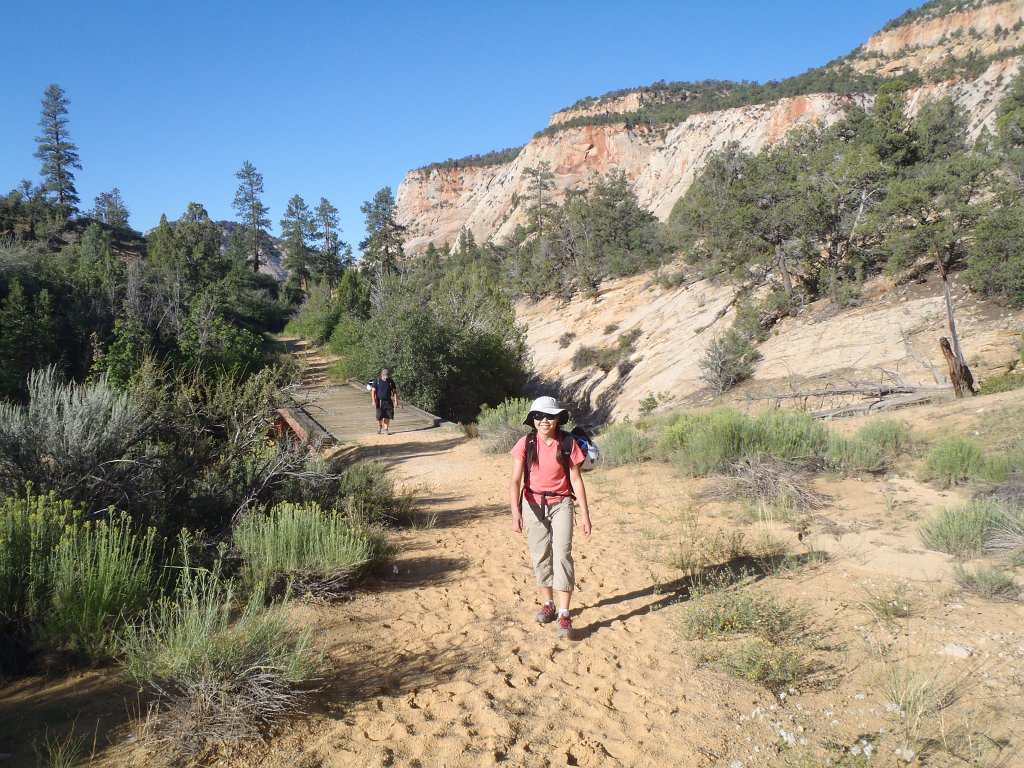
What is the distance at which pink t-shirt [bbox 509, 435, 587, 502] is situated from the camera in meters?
4.26

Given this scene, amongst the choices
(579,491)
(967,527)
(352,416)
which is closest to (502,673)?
(579,491)

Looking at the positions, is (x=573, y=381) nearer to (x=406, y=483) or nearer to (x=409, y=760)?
(x=406, y=483)

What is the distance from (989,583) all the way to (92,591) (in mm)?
5994

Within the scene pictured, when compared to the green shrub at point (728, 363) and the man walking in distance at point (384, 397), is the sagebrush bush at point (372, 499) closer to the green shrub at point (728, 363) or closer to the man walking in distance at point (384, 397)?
the man walking in distance at point (384, 397)

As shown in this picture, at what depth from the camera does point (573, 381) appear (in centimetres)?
2656

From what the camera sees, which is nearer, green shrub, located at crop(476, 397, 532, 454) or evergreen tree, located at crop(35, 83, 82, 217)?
green shrub, located at crop(476, 397, 532, 454)

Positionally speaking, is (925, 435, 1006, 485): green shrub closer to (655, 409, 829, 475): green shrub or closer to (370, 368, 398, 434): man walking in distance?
(655, 409, 829, 475): green shrub

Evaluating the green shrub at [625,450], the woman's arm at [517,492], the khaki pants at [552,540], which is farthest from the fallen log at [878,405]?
the woman's arm at [517,492]

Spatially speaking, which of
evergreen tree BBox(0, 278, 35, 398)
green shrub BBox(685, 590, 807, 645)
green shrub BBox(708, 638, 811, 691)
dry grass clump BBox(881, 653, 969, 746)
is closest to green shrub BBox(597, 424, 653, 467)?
green shrub BBox(685, 590, 807, 645)

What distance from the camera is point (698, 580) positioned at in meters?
4.95

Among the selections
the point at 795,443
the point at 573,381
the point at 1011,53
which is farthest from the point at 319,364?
the point at 1011,53

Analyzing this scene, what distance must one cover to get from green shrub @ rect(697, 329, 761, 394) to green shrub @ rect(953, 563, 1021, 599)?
13571 millimetres

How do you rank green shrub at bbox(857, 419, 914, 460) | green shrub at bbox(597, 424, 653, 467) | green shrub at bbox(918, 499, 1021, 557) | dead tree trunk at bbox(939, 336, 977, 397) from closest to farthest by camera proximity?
green shrub at bbox(918, 499, 1021, 557), green shrub at bbox(857, 419, 914, 460), green shrub at bbox(597, 424, 653, 467), dead tree trunk at bbox(939, 336, 977, 397)

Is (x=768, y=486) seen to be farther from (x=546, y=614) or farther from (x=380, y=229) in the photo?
(x=380, y=229)
